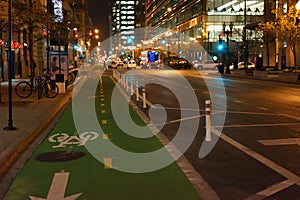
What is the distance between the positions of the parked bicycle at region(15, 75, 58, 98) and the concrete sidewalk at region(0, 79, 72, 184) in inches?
25.3

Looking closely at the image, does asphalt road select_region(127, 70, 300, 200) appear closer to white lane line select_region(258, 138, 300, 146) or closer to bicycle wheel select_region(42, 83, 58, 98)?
white lane line select_region(258, 138, 300, 146)

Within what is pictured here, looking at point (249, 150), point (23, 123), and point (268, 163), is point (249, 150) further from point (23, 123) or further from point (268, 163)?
point (23, 123)

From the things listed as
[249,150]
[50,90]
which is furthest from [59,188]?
[50,90]

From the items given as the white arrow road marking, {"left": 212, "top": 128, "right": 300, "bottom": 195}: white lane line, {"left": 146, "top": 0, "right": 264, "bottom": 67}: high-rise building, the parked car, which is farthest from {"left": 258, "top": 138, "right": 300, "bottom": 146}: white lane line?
{"left": 146, "top": 0, "right": 264, "bottom": 67}: high-rise building

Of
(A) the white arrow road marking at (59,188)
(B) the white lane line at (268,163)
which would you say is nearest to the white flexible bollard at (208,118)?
(B) the white lane line at (268,163)

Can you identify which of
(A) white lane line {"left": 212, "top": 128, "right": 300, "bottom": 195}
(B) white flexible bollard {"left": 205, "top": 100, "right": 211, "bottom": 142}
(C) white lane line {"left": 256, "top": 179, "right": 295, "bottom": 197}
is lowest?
(C) white lane line {"left": 256, "top": 179, "right": 295, "bottom": 197}

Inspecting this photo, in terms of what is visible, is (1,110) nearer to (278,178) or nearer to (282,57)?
(278,178)

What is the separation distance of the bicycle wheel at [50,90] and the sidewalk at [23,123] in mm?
634

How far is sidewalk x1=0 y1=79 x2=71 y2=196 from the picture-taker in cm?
868

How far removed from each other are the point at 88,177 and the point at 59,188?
2.34 ft

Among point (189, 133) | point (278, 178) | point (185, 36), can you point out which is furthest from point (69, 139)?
point (185, 36)

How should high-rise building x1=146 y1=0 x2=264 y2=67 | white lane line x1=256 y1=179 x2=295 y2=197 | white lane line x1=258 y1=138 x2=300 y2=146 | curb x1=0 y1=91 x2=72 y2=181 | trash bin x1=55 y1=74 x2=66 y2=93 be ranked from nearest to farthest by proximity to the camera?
white lane line x1=256 y1=179 x2=295 y2=197
curb x1=0 y1=91 x2=72 y2=181
white lane line x1=258 y1=138 x2=300 y2=146
trash bin x1=55 y1=74 x2=66 y2=93
high-rise building x1=146 y1=0 x2=264 y2=67

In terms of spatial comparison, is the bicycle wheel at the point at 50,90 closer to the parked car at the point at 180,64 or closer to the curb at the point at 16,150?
the curb at the point at 16,150

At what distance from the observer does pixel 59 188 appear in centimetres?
671
